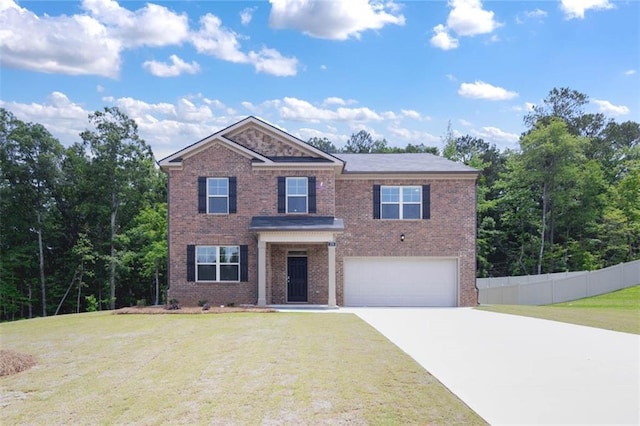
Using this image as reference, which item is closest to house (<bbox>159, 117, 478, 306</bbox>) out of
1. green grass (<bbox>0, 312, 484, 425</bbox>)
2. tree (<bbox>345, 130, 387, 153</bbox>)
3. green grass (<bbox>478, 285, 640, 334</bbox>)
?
green grass (<bbox>478, 285, 640, 334</bbox>)

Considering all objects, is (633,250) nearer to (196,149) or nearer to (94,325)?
(196,149)

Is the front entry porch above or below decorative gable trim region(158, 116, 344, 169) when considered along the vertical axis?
below

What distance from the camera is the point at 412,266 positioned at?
932 inches

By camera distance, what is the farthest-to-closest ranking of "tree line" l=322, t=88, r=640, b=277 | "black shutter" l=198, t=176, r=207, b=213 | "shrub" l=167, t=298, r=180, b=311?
"tree line" l=322, t=88, r=640, b=277 < "black shutter" l=198, t=176, r=207, b=213 < "shrub" l=167, t=298, r=180, b=311

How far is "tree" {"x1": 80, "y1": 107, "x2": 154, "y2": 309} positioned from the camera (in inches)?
1558

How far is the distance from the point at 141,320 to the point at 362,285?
962cm

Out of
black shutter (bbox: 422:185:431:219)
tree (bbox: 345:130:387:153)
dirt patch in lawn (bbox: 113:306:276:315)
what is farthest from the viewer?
tree (bbox: 345:130:387:153)

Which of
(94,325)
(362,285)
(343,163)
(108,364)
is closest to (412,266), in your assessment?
(362,285)

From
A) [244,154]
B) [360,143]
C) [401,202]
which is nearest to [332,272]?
[401,202]

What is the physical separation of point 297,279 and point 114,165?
22.5 m

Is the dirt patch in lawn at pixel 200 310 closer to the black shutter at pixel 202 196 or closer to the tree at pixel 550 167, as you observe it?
the black shutter at pixel 202 196

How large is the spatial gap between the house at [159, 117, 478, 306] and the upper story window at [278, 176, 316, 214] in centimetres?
4

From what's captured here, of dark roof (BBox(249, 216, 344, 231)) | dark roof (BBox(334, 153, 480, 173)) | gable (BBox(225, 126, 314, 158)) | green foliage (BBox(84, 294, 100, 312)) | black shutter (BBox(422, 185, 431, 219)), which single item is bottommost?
green foliage (BBox(84, 294, 100, 312))

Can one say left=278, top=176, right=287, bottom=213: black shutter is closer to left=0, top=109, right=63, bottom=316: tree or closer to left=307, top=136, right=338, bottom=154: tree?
left=0, top=109, right=63, bottom=316: tree
